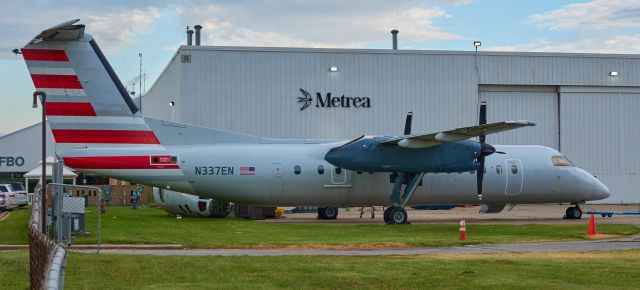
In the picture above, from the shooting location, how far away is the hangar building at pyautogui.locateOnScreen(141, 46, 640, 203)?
46.8 m

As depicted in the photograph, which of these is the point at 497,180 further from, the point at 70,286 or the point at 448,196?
the point at 70,286

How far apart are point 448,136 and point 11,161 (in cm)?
6223

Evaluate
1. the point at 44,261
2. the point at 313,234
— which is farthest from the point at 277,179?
the point at 44,261

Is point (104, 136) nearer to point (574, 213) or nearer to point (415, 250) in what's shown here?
point (415, 250)

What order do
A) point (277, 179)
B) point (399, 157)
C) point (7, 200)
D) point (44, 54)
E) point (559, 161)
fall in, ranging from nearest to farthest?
1. point (44, 54)
2. point (399, 157)
3. point (277, 179)
4. point (559, 161)
5. point (7, 200)

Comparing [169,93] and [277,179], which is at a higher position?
[169,93]

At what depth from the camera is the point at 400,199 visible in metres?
32.4

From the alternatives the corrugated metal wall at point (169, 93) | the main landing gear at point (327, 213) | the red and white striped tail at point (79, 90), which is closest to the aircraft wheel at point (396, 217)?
the main landing gear at point (327, 213)

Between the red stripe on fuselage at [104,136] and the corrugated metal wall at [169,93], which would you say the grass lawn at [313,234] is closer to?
the red stripe on fuselage at [104,136]

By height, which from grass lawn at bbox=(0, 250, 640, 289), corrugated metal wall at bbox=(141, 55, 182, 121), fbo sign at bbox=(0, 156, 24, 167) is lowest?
grass lawn at bbox=(0, 250, 640, 289)

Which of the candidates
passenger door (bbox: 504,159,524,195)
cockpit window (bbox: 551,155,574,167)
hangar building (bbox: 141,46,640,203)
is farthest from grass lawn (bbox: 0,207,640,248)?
hangar building (bbox: 141,46,640,203)

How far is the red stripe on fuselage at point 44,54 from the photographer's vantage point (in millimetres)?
26656

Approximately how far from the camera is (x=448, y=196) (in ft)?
112

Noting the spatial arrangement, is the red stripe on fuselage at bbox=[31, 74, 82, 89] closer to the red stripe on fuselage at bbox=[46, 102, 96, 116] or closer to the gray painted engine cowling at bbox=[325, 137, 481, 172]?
the red stripe on fuselage at bbox=[46, 102, 96, 116]
